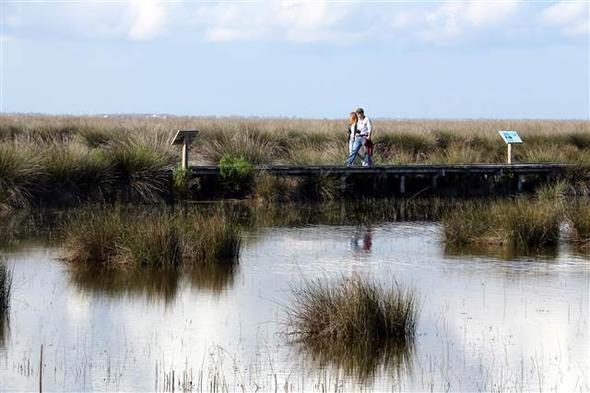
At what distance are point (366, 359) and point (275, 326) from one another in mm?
Result: 1575

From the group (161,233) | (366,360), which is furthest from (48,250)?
(366,360)

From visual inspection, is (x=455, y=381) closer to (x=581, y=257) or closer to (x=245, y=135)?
(x=581, y=257)

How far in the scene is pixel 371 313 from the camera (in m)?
12.1

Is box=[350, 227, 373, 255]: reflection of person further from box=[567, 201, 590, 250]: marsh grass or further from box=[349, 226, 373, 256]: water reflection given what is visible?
box=[567, 201, 590, 250]: marsh grass

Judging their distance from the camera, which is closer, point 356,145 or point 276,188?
point 276,188

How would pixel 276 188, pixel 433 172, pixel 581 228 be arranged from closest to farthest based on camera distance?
pixel 581 228, pixel 276 188, pixel 433 172

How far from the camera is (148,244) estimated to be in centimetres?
1647

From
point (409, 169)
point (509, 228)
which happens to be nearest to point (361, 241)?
point (509, 228)

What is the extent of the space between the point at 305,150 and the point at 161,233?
14.6 m

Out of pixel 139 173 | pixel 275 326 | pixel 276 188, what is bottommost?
pixel 275 326

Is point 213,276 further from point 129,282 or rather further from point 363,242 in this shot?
point 363,242

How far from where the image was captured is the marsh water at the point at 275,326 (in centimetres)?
1078

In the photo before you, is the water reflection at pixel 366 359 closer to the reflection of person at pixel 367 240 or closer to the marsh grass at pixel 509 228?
the reflection of person at pixel 367 240

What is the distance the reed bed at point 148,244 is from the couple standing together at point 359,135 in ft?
33.3
